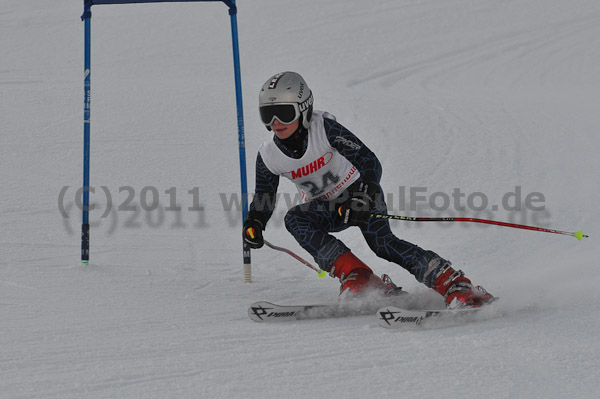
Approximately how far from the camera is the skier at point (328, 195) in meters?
3.66

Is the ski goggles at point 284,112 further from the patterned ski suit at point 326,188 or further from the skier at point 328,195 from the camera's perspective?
the patterned ski suit at point 326,188

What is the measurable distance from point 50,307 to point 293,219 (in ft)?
4.83

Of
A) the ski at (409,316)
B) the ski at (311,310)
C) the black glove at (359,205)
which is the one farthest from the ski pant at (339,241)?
the ski at (409,316)

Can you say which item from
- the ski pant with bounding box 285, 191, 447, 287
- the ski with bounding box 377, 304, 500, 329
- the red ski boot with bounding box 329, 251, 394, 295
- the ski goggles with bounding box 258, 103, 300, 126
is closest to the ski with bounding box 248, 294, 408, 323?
the red ski boot with bounding box 329, 251, 394, 295

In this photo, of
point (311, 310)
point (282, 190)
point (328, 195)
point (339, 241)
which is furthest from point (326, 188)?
point (282, 190)

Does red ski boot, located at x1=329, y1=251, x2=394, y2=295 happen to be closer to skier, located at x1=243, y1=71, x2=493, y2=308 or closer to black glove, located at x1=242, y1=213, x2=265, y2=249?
skier, located at x1=243, y1=71, x2=493, y2=308

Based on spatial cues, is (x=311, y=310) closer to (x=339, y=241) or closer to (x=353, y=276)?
(x=353, y=276)

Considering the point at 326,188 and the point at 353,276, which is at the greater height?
the point at 326,188

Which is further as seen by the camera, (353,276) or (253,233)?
(253,233)

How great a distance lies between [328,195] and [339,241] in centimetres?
32

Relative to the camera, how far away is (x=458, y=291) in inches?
138

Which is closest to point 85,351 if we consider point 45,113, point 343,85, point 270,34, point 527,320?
point 527,320

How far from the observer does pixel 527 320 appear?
131 inches

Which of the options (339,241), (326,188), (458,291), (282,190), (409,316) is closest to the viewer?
(409,316)
